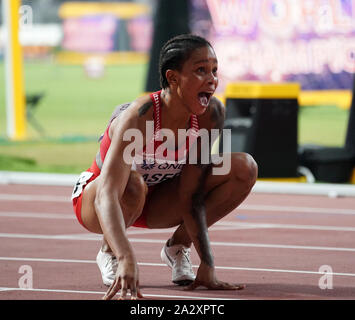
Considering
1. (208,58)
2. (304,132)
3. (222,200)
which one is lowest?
(304,132)

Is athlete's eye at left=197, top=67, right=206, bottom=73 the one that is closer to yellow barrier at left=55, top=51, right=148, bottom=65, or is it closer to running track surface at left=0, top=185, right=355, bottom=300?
running track surface at left=0, top=185, right=355, bottom=300

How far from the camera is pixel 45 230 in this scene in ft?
28.6

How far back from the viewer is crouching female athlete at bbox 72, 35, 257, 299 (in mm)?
5473

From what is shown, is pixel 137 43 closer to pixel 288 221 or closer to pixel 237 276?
pixel 288 221

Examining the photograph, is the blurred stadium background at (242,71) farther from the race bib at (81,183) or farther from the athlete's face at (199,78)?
the athlete's face at (199,78)

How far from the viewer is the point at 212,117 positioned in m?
5.95

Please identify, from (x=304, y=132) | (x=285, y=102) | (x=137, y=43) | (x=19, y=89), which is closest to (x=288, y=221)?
(x=285, y=102)

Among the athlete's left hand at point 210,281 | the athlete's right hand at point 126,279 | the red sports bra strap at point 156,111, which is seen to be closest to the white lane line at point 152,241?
the athlete's left hand at point 210,281

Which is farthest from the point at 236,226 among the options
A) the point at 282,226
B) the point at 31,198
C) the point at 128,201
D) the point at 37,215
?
the point at 128,201

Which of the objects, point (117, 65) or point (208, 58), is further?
point (117, 65)

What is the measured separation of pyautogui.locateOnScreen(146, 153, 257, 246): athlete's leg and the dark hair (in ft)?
2.28

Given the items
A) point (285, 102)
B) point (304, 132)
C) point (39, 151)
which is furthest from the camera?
point (304, 132)

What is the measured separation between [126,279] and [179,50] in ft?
4.55
